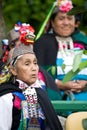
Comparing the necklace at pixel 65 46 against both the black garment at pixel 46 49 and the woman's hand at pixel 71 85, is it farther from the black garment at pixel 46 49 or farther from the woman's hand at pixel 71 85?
the woman's hand at pixel 71 85

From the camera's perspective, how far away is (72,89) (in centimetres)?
661

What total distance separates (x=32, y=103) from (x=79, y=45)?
2402 mm

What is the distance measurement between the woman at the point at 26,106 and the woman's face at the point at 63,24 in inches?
85.4

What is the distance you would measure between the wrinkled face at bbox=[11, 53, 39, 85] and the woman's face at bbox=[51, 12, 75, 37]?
2063 mm

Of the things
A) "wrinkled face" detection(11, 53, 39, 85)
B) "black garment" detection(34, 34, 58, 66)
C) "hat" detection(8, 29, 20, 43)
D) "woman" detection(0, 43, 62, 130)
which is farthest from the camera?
"black garment" detection(34, 34, 58, 66)

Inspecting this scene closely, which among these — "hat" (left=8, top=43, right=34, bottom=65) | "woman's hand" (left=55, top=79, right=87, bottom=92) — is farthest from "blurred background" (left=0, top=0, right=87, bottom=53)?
"hat" (left=8, top=43, right=34, bottom=65)

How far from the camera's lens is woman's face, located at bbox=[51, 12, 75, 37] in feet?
23.2

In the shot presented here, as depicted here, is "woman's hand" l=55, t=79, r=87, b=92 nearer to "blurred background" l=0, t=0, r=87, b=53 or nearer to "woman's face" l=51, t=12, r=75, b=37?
"woman's face" l=51, t=12, r=75, b=37

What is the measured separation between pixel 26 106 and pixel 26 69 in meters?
0.36

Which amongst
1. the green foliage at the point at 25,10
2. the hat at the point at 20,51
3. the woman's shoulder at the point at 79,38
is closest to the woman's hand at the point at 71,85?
the woman's shoulder at the point at 79,38

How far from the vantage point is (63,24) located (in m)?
7.11

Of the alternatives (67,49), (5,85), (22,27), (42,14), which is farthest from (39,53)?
(5,85)

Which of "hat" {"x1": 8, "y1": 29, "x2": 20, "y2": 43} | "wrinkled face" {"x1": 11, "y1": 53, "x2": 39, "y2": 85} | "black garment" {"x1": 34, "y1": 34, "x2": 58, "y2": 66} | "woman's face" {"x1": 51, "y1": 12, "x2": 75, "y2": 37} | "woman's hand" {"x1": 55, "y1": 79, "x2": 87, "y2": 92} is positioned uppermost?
"woman's face" {"x1": 51, "y1": 12, "x2": 75, "y2": 37}

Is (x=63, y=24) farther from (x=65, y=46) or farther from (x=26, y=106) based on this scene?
(x=26, y=106)
